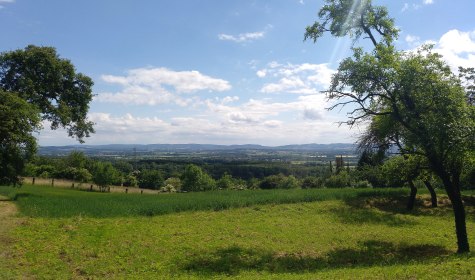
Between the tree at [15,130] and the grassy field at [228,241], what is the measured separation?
3.60 m

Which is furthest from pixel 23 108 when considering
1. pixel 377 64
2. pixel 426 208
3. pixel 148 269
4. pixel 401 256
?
pixel 426 208

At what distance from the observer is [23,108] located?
2605 cm

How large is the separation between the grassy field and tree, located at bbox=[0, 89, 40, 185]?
11.8ft

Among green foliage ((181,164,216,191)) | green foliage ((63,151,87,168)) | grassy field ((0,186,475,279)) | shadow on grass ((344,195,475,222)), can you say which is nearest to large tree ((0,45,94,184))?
grassy field ((0,186,475,279))

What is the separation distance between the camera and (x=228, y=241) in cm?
1683

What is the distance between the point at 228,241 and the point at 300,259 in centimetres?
408

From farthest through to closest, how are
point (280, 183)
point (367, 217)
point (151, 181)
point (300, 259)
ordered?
point (151, 181) < point (280, 183) < point (367, 217) < point (300, 259)

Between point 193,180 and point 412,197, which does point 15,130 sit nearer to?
point 412,197

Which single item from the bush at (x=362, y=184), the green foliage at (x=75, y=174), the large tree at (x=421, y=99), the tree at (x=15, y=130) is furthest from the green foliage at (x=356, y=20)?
the green foliage at (x=75, y=174)

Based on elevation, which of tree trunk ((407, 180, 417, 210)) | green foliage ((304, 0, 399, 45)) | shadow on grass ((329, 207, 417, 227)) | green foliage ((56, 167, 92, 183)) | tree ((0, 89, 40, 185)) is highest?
green foliage ((304, 0, 399, 45))

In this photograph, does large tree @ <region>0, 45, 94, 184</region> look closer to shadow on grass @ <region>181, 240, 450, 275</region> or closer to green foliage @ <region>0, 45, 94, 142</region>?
green foliage @ <region>0, 45, 94, 142</region>

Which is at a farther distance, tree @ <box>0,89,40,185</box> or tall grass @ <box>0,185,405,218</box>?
tree @ <box>0,89,40,185</box>

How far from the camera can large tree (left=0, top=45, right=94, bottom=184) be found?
25.7m

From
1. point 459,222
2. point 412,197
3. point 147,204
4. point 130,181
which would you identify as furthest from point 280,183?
point 459,222
